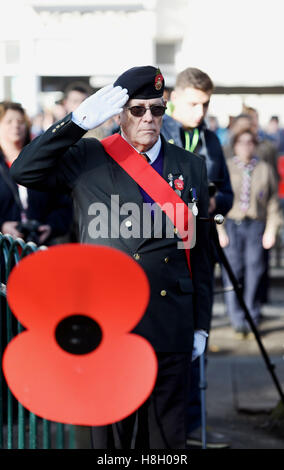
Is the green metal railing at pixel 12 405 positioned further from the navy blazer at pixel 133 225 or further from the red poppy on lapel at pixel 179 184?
the red poppy on lapel at pixel 179 184

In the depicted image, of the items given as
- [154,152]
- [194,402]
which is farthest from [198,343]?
[194,402]

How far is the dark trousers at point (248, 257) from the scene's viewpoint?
9414 mm

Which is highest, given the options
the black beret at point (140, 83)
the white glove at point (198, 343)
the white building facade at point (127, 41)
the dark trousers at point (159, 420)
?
the white building facade at point (127, 41)

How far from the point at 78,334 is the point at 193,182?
114 centimetres

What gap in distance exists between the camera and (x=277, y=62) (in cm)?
2189

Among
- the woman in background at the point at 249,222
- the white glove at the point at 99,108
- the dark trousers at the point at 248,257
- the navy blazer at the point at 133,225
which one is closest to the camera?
the white glove at the point at 99,108

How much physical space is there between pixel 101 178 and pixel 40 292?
89 cm

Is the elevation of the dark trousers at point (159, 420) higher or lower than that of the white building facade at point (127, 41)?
lower

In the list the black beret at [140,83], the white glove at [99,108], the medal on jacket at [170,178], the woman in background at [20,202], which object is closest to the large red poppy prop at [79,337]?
the white glove at [99,108]

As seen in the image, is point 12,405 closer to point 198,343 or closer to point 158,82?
point 198,343

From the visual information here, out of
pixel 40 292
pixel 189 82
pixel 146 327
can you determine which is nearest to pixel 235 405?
pixel 189 82

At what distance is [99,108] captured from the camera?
3.68m

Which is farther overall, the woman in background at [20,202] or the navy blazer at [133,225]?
the woman in background at [20,202]

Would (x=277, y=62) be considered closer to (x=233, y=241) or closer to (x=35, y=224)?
(x=233, y=241)
